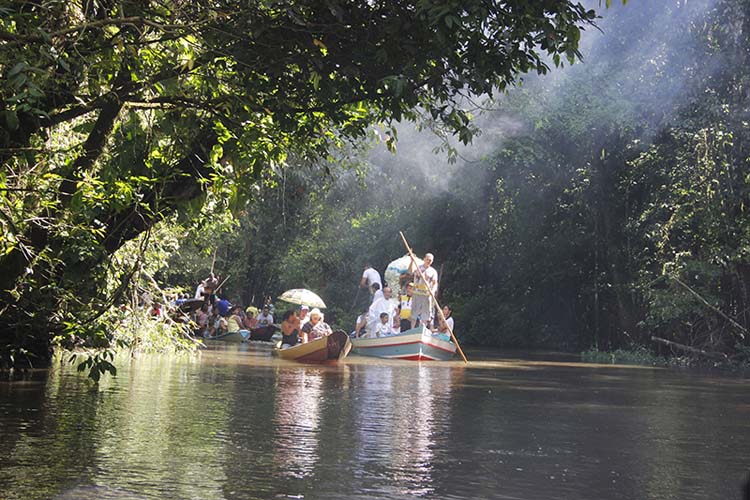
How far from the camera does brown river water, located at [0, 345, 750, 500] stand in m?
6.91

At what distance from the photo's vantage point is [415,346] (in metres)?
25.3

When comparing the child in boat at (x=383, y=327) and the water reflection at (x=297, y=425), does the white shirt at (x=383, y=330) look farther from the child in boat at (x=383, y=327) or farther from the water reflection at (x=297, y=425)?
the water reflection at (x=297, y=425)

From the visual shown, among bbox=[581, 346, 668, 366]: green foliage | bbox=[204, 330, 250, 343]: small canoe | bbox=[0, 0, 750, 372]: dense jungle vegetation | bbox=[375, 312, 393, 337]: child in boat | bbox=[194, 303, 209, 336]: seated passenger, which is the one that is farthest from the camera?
bbox=[194, 303, 209, 336]: seated passenger

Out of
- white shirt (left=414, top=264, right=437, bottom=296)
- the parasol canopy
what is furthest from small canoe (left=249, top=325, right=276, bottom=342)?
white shirt (left=414, top=264, right=437, bottom=296)

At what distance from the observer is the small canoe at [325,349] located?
22.6m

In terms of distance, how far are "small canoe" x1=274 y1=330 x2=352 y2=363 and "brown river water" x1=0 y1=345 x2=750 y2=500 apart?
576 centimetres

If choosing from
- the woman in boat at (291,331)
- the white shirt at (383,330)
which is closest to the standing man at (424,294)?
the white shirt at (383,330)

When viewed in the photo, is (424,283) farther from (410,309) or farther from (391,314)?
(391,314)

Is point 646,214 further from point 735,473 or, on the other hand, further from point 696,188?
point 735,473

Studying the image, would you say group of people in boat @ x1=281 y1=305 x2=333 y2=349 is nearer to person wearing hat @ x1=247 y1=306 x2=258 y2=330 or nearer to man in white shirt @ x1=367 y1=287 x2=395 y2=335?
man in white shirt @ x1=367 y1=287 x2=395 y2=335

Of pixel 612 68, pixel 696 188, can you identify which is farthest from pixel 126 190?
pixel 612 68

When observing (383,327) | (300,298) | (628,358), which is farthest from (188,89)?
(300,298)

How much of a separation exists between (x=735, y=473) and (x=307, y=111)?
16.9 feet

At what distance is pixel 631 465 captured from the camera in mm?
8344
